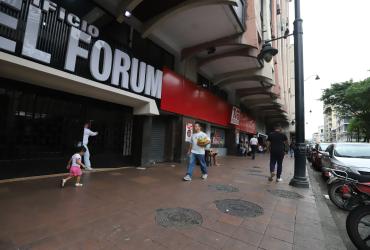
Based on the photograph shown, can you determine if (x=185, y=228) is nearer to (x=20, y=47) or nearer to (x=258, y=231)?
(x=258, y=231)

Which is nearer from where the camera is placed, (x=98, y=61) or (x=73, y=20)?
(x=73, y=20)

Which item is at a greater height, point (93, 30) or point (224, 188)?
point (93, 30)

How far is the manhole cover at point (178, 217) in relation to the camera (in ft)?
11.2

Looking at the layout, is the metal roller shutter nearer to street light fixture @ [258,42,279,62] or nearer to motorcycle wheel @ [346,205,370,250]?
street light fixture @ [258,42,279,62]

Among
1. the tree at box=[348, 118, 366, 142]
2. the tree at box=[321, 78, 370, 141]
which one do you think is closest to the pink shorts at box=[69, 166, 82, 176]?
the tree at box=[321, 78, 370, 141]

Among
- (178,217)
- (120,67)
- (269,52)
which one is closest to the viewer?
(178,217)

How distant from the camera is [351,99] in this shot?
26.0m

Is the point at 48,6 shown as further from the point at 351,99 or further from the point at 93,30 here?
the point at 351,99

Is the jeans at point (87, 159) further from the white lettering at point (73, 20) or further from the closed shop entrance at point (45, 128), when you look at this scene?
the white lettering at point (73, 20)

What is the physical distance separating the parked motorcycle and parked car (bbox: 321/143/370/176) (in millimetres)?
328

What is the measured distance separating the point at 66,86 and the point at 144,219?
189 inches

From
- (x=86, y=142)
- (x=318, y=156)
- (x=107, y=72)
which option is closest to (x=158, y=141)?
(x=86, y=142)

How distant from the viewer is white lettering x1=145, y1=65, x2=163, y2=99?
838 centimetres

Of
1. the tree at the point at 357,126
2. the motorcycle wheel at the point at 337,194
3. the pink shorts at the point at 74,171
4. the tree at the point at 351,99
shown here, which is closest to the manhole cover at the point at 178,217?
the pink shorts at the point at 74,171
